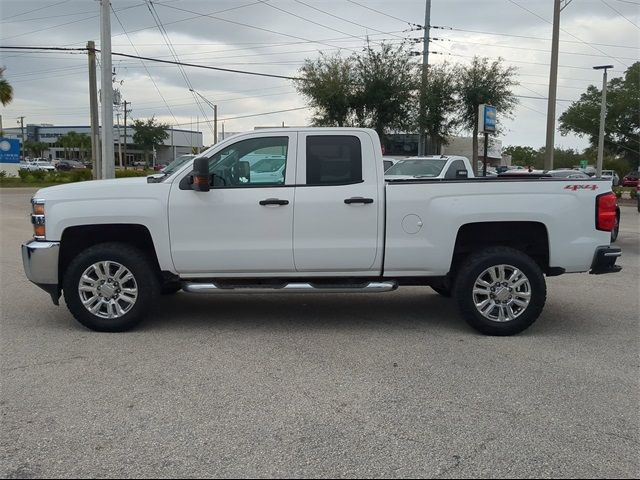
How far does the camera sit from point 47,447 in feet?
12.1

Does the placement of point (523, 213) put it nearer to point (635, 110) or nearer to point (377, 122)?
point (377, 122)

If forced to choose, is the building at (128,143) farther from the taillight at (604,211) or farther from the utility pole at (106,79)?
the taillight at (604,211)

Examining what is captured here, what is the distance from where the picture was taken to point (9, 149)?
3688 centimetres

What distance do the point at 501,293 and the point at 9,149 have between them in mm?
37468

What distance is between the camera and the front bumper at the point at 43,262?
19.9 feet

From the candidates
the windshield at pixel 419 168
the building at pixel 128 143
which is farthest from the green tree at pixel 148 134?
the windshield at pixel 419 168

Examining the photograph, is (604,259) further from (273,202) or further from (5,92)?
(5,92)

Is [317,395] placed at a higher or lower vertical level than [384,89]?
lower

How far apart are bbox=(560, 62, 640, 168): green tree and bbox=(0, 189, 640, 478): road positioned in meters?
48.8

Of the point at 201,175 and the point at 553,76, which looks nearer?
the point at 201,175

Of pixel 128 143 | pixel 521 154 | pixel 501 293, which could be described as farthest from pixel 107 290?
pixel 521 154

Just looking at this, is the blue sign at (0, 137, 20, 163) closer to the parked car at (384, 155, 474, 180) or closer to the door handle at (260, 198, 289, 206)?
the parked car at (384, 155, 474, 180)

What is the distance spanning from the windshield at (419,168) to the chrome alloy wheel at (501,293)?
890 centimetres

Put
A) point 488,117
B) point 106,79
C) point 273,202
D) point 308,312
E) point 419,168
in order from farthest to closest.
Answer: point 488,117
point 106,79
point 419,168
point 308,312
point 273,202
